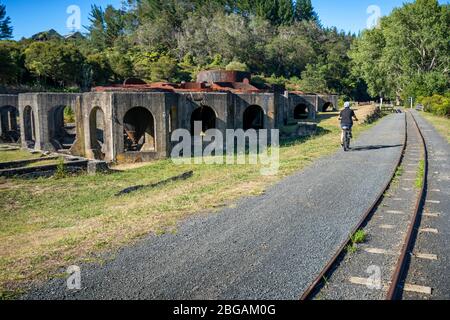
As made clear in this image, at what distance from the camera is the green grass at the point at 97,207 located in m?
6.46

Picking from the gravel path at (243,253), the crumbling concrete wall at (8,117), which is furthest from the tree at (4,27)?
the gravel path at (243,253)

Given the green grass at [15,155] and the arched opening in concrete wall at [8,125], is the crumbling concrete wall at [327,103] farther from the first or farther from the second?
the green grass at [15,155]

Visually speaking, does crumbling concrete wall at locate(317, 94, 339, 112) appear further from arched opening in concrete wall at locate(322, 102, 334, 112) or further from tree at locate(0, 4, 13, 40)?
tree at locate(0, 4, 13, 40)

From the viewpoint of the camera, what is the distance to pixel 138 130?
2256 centimetres

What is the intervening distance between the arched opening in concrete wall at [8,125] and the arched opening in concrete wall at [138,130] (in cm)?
1063

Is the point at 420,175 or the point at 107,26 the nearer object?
the point at 420,175

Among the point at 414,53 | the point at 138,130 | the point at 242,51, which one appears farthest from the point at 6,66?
the point at 414,53

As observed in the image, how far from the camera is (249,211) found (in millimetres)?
8281

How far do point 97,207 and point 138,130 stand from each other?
42.2ft

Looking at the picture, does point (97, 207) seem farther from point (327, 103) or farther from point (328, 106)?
point (328, 106)

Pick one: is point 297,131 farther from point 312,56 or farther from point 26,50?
point 312,56

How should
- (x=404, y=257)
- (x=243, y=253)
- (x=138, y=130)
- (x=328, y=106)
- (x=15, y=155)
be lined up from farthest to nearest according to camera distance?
1. (x=328, y=106)
2. (x=138, y=130)
3. (x=15, y=155)
4. (x=243, y=253)
5. (x=404, y=257)

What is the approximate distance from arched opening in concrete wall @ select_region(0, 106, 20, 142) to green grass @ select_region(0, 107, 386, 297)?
16000 mm

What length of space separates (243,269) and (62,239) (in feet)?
11.7
